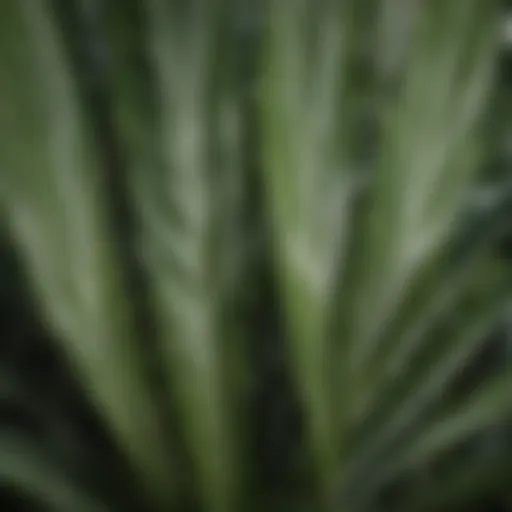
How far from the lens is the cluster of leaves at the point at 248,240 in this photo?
64cm

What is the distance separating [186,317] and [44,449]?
16 centimetres

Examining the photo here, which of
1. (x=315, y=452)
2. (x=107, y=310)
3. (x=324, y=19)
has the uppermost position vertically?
(x=324, y=19)

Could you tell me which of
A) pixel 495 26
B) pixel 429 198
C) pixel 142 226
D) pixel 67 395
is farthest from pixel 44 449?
pixel 495 26

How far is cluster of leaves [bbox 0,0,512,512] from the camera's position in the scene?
2.11ft

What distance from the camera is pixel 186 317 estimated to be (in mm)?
651

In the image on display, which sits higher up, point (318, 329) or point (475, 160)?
point (475, 160)

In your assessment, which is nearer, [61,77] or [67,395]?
[61,77]

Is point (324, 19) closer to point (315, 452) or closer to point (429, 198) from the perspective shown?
point (429, 198)

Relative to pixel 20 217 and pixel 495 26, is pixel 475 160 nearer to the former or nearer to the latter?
pixel 495 26

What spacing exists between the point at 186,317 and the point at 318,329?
3.5 inches

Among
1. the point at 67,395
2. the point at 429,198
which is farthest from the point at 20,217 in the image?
the point at 429,198

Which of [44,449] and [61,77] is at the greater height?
[61,77]

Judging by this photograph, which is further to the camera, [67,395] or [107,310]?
[67,395]

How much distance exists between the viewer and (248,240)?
70cm
